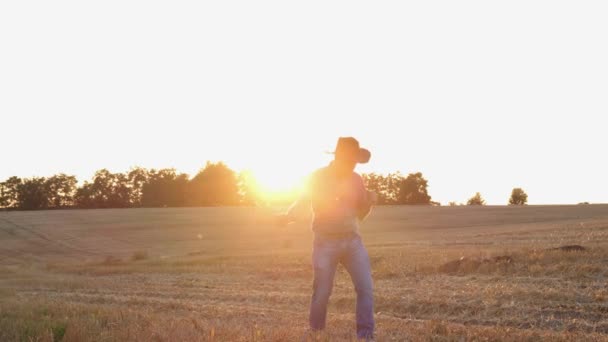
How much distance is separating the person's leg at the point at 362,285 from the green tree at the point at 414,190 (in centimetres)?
9936

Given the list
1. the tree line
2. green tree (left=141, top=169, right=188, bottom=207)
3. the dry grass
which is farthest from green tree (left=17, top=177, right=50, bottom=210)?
the dry grass

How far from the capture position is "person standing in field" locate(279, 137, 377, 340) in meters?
7.97

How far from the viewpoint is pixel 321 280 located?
815cm

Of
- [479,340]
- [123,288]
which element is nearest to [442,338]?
[479,340]

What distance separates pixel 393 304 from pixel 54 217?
2312 inches

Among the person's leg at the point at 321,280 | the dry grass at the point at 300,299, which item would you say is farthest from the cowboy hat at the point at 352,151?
the dry grass at the point at 300,299

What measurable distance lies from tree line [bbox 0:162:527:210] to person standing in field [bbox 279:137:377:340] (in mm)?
91165

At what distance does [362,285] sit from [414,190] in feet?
330

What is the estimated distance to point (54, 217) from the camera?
66.3 m

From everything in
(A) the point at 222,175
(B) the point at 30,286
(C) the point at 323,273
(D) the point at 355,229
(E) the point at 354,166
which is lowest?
(B) the point at 30,286

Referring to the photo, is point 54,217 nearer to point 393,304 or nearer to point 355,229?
point 393,304

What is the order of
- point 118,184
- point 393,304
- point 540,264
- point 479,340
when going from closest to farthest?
1. point 479,340
2. point 393,304
3. point 540,264
4. point 118,184

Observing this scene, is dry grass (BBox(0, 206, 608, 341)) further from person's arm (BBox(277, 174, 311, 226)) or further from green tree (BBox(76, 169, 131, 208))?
green tree (BBox(76, 169, 131, 208))

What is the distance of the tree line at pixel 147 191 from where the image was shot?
97.9 meters
